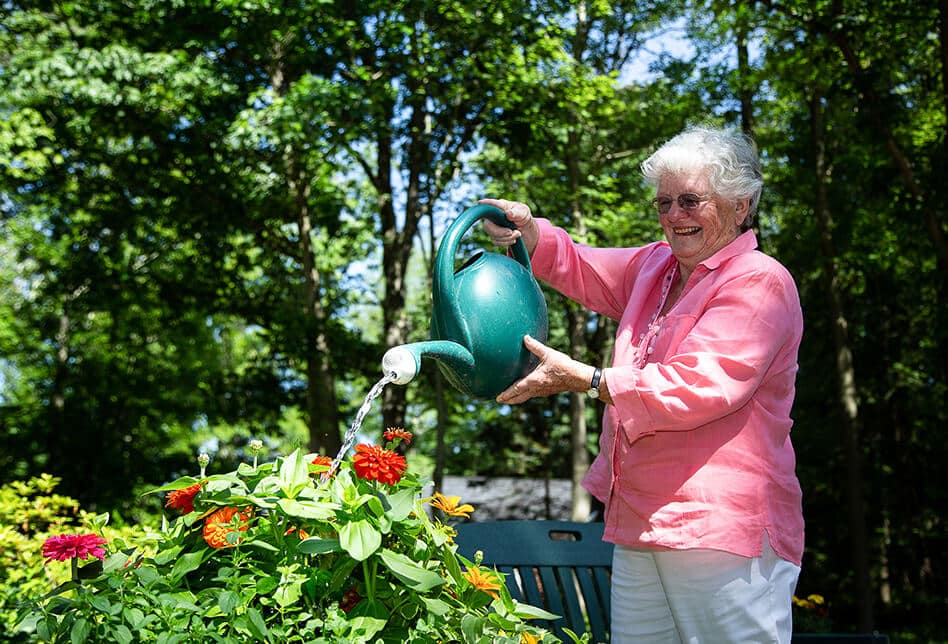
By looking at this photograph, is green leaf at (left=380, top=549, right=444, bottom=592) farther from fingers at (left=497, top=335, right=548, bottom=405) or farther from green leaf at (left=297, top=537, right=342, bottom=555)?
fingers at (left=497, top=335, right=548, bottom=405)

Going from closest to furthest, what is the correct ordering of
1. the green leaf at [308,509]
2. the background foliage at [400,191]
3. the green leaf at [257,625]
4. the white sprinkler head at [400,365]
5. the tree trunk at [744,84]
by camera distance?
the green leaf at [257,625] < the green leaf at [308,509] < the white sprinkler head at [400,365] < the background foliage at [400,191] < the tree trunk at [744,84]

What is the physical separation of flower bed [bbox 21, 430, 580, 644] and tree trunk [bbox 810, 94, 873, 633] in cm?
968

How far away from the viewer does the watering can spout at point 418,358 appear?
161 cm

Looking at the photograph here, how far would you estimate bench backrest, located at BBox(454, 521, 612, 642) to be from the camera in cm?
252

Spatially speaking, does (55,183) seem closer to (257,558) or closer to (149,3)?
(149,3)

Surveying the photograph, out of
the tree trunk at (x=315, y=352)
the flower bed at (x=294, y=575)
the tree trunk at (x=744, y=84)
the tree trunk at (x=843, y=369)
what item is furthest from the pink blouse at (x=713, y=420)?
the tree trunk at (x=843, y=369)

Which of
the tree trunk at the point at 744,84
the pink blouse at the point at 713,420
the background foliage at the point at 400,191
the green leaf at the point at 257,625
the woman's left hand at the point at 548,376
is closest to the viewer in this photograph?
the green leaf at the point at 257,625

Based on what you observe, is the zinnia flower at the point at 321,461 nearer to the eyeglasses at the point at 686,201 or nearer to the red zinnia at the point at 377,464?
the red zinnia at the point at 377,464

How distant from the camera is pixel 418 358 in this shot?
1663 millimetres

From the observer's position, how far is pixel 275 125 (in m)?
7.16

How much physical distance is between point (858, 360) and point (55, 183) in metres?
11.4

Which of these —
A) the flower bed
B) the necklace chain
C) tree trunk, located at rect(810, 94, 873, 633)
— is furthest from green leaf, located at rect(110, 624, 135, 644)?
tree trunk, located at rect(810, 94, 873, 633)

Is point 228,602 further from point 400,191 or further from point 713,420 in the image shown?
point 400,191

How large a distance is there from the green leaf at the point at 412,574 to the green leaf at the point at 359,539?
3 cm
